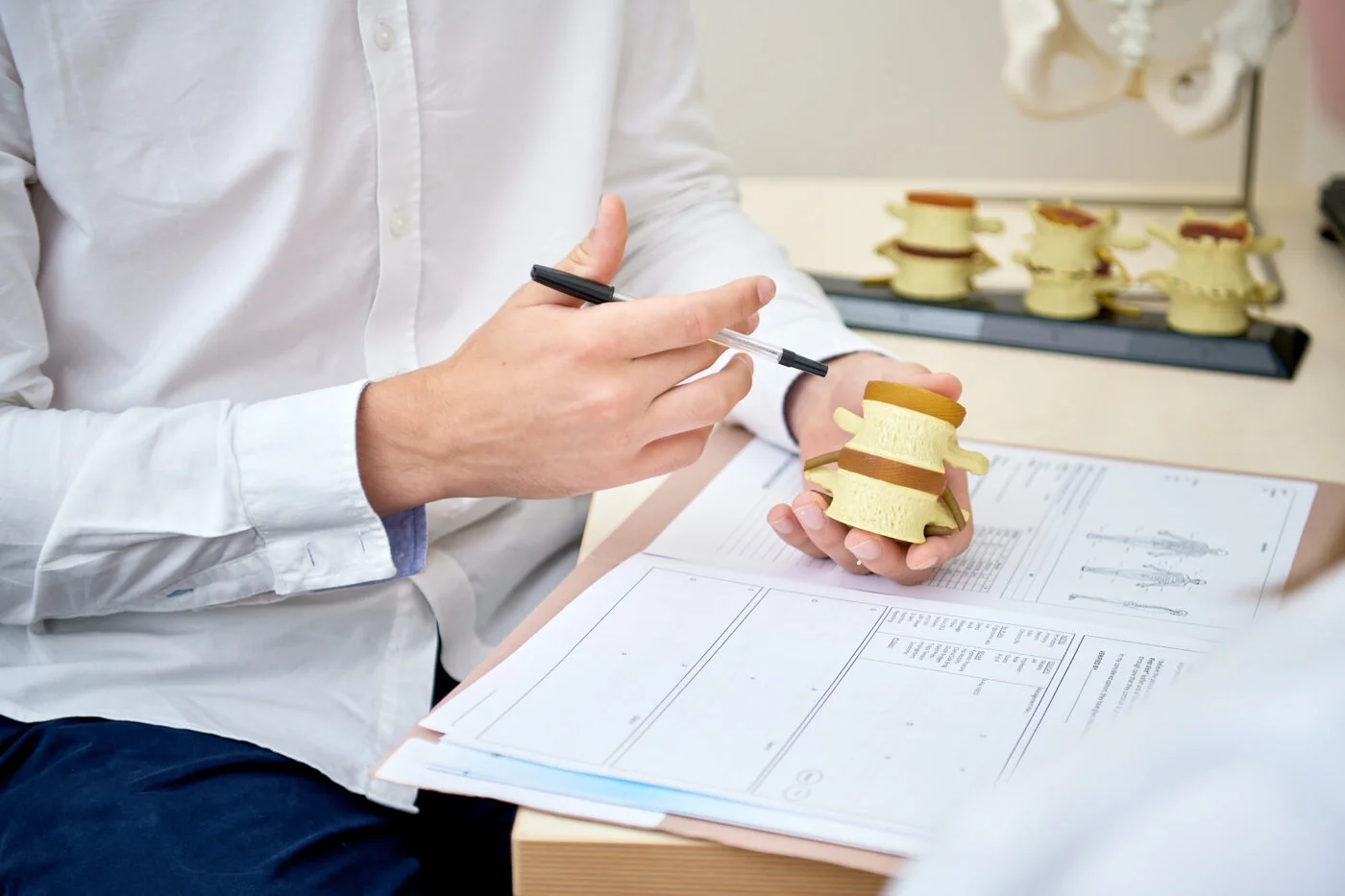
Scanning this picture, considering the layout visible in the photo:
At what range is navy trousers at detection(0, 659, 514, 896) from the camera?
62 centimetres

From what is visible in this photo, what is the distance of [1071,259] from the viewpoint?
1.11 meters

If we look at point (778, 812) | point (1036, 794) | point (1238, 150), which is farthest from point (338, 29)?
point (1238, 150)

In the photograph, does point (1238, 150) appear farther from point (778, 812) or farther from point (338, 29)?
point (778, 812)

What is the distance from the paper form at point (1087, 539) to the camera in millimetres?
643

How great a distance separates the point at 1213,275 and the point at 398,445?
783 millimetres

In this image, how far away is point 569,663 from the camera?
1.88 ft

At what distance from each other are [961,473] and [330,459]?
39 centimetres

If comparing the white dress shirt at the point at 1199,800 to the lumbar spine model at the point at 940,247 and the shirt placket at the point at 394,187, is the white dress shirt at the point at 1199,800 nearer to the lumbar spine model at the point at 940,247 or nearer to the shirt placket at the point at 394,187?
the shirt placket at the point at 394,187

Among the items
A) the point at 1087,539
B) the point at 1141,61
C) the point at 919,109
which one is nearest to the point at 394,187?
the point at 1087,539

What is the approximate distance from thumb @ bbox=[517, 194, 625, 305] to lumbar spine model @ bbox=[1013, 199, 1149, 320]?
0.61m

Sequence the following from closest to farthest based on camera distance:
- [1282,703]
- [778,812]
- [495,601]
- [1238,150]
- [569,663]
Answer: [1282,703]
[778,812]
[569,663]
[495,601]
[1238,150]

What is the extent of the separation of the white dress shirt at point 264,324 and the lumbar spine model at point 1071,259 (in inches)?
13.1

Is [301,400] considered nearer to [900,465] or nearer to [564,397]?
[564,397]

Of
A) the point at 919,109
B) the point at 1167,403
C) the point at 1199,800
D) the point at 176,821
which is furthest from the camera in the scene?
the point at 919,109
